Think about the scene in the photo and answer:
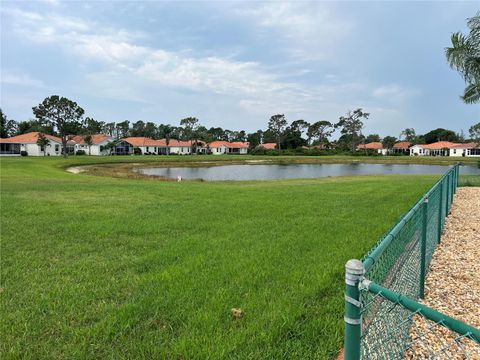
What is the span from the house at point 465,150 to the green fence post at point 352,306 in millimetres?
108358

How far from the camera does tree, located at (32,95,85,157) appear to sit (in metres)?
58.7

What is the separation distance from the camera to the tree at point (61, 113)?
5869 centimetres

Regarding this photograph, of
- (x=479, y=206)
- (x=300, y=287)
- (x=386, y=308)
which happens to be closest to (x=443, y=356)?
(x=386, y=308)

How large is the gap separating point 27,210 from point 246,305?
8467 millimetres

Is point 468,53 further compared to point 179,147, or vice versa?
point 179,147

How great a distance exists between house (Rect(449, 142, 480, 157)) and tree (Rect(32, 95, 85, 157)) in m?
92.9

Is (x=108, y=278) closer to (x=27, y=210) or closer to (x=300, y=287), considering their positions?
(x=300, y=287)

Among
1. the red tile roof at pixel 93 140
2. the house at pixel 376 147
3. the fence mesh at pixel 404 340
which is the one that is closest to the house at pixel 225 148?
the red tile roof at pixel 93 140

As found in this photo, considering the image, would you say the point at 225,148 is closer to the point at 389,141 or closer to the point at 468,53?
the point at 389,141

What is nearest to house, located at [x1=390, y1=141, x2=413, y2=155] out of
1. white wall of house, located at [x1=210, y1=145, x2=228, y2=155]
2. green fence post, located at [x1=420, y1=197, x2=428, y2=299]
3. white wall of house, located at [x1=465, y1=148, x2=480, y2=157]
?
white wall of house, located at [x1=465, y1=148, x2=480, y2=157]

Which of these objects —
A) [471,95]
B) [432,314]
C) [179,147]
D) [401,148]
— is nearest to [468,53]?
[471,95]

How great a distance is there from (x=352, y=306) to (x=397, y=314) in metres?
1.97

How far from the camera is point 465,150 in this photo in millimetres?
96625

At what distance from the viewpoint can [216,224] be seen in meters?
8.48
